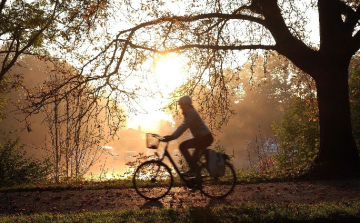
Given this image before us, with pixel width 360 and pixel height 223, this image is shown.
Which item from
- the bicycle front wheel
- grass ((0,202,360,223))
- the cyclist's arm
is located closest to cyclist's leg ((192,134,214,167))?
the cyclist's arm

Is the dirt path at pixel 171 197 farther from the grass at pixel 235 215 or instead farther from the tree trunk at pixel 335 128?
the grass at pixel 235 215

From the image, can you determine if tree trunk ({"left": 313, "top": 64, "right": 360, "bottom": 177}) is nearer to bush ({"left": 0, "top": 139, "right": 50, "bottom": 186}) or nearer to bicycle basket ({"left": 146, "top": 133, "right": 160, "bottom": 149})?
bicycle basket ({"left": 146, "top": 133, "right": 160, "bottom": 149})

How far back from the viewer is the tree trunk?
948 cm

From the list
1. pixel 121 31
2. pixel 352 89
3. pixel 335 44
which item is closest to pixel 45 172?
pixel 121 31

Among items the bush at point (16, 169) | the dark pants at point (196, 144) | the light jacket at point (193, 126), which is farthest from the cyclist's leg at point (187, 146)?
the bush at point (16, 169)

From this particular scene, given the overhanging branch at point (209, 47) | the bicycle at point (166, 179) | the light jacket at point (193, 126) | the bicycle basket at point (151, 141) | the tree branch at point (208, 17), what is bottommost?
the bicycle at point (166, 179)

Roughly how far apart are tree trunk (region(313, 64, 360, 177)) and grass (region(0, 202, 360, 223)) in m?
3.70

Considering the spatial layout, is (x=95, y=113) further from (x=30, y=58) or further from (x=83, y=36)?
(x=30, y=58)

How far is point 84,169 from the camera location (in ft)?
47.4

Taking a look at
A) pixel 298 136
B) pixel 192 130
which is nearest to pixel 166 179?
pixel 192 130

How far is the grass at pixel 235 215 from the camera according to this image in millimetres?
5316

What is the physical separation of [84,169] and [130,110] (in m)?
5.04

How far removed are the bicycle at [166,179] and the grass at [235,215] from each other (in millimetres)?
982

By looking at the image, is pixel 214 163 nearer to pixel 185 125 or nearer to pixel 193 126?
pixel 193 126
